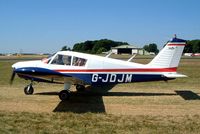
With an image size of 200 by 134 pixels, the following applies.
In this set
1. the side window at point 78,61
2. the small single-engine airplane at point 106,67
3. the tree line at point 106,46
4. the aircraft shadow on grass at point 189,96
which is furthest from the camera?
the tree line at point 106,46

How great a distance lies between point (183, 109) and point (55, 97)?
5578 mm

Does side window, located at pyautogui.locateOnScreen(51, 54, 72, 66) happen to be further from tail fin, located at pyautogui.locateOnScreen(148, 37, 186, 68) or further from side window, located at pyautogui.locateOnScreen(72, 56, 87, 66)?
tail fin, located at pyautogui.locateOnScreen(148, 37, 186, 68)

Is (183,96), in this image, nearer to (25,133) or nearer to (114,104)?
(114,104)

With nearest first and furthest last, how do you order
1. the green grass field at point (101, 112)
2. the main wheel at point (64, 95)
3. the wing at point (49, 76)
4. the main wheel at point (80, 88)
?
the green grass field at point (101, 112) < the wing at point (49, 76) < the main wheel at point (64, 95) < the main wheel at point (80, 88)

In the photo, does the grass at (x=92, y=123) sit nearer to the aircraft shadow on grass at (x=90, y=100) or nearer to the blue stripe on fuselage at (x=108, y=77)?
the aircraft shadow on grass at (x=90, y=100)

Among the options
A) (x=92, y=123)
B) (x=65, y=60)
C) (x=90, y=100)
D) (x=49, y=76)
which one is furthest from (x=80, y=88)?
(x=92, y=123)

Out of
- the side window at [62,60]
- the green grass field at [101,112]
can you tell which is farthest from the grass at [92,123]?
the side window at [62,60]

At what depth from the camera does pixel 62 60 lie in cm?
1445

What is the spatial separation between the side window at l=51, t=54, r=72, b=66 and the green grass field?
4.94ft

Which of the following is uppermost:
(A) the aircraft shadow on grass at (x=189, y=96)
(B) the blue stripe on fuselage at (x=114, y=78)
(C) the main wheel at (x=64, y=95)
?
(B) the blue stripe on fuselage at (x=114, y=78)

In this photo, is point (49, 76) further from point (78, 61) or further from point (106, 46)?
point (106, 46)

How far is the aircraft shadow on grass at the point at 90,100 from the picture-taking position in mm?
11438

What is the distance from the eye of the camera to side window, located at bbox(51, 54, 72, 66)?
1445 centimetres

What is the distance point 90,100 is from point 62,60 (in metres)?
2.18
